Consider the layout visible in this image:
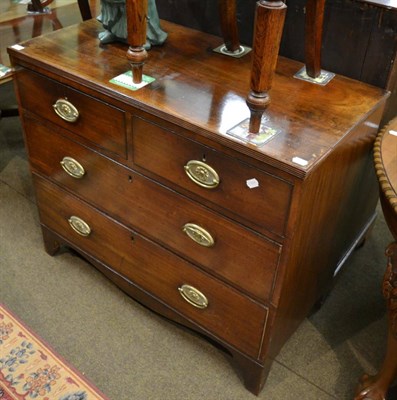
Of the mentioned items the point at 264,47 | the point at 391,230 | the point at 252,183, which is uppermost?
the point at 264,47

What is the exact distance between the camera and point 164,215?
50.5 inches

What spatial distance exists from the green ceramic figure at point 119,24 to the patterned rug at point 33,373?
92 cm

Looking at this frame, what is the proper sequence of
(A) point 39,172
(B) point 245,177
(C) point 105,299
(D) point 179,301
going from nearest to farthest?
(B) point 245,177
(D) point 179,301
(A) point 39,172
(C) point 105,299

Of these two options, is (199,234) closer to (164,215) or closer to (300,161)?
(164,215)

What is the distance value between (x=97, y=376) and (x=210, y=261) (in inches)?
20.8

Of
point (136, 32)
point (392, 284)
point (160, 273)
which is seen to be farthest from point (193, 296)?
point (136, 32)

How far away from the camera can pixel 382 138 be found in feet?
3.98

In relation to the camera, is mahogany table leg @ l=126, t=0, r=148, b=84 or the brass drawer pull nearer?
mahogany table leg @ l=126, t=0, r=148, b=84

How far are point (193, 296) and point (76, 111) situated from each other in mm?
579

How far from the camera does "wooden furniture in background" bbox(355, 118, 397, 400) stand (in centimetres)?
108

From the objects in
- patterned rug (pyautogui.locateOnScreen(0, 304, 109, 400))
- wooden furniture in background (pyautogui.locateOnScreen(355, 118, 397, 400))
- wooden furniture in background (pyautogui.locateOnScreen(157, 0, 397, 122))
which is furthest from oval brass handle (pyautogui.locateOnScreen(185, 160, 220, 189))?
patterned rug (pyautogui.locateOnScreen(0, 304, 109, 400))

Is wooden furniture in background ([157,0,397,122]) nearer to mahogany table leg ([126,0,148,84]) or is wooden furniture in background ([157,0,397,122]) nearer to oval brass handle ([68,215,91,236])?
mahogany table leg ([126,0,148,84])

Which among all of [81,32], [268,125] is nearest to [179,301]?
[268,125]

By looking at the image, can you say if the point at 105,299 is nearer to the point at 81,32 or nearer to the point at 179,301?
the point at 179,301
